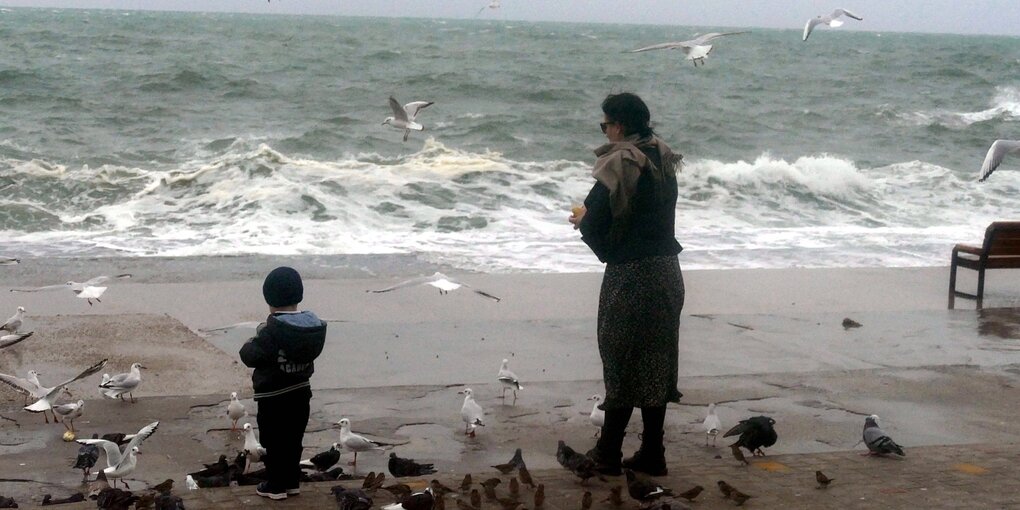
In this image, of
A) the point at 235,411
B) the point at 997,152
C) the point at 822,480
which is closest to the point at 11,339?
the point at 235,411

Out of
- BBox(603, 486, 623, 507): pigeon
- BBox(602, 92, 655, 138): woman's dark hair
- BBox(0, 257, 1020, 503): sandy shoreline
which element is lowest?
BBox(0, 257, 1020, 503): sandy shoreline

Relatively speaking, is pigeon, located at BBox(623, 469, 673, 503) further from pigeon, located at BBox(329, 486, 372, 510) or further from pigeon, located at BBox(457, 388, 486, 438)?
pigeon, located at BBox(457, 388, 486, 438)

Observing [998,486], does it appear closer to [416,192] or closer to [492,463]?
[492,463]

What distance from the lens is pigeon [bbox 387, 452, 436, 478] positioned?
5.18 m

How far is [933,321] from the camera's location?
30.7 ft

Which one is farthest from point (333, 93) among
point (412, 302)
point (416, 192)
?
point (412, 302)

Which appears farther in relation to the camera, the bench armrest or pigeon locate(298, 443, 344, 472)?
the bench armrest

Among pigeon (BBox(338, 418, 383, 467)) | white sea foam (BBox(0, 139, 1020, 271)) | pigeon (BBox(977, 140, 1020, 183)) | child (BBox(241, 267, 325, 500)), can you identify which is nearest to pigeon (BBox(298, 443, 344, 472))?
pigeon (BBox(338, 418, 383, 467))

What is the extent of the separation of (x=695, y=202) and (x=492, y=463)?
15.2 meters

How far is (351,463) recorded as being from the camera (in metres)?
5.60

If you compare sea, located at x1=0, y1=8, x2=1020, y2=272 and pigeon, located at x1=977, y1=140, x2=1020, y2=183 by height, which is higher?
pigeon, located at x1=977, y1=140, x2=1020, y2=183

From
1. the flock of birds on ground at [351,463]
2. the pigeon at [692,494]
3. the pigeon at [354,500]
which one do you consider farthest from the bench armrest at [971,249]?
the pigeon at [354,500]

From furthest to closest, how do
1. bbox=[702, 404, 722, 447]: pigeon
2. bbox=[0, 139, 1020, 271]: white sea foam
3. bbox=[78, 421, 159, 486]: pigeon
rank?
bbox=[0, 139, 1020, 271]: white sea foam → bbox=[702, 404, 722, 447]: pigeon → bbox=[78, 421, 159, 486]: pigeon

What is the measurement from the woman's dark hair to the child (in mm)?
1435
